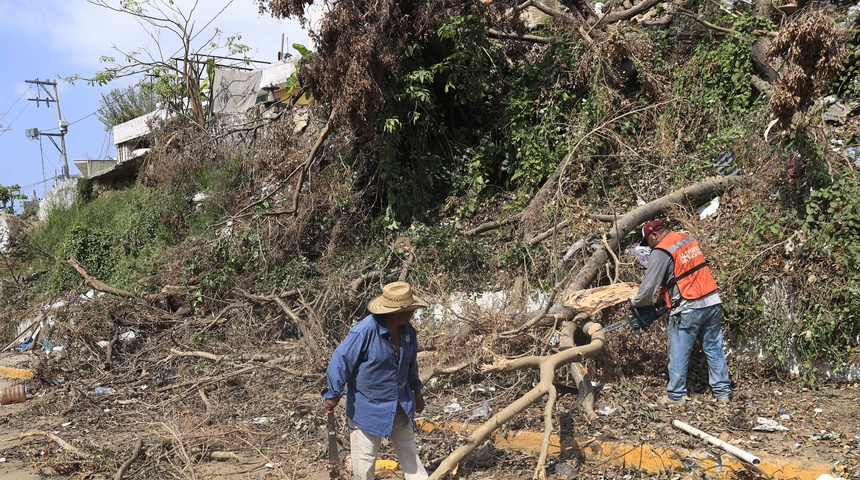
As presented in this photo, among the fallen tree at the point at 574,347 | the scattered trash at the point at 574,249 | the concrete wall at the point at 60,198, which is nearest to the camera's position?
the fallen tree at the point at 574,347

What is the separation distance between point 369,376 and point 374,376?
1.2 inches

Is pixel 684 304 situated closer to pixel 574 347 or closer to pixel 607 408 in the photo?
pixel 574 347

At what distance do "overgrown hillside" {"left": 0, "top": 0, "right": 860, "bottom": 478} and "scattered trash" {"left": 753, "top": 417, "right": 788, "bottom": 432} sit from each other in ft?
2.96

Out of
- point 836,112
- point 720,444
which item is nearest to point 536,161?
point 836,112

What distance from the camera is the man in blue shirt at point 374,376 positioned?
4.15m

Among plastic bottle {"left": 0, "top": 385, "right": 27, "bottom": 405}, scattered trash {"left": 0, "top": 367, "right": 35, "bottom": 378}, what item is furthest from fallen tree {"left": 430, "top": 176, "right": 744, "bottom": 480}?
scattered trash {"left": 0, "top": 367, "right": 35, "bottom": 378}

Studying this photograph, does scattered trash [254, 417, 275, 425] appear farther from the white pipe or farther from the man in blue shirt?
the white pipe

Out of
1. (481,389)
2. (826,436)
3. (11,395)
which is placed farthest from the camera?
(11,395)

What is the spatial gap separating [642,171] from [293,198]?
4.92 meters

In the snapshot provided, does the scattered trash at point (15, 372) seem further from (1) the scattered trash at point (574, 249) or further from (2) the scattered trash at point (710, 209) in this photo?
(2) the scattered trash at point (710, 209)

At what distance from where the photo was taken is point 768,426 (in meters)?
5.19

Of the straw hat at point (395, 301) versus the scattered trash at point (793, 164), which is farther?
the scattered trash at point (793, 164)

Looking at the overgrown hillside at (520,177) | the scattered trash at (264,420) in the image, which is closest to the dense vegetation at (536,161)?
the overgrown hillside at (520,177)

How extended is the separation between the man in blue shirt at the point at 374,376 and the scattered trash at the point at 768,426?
2.75 metres
